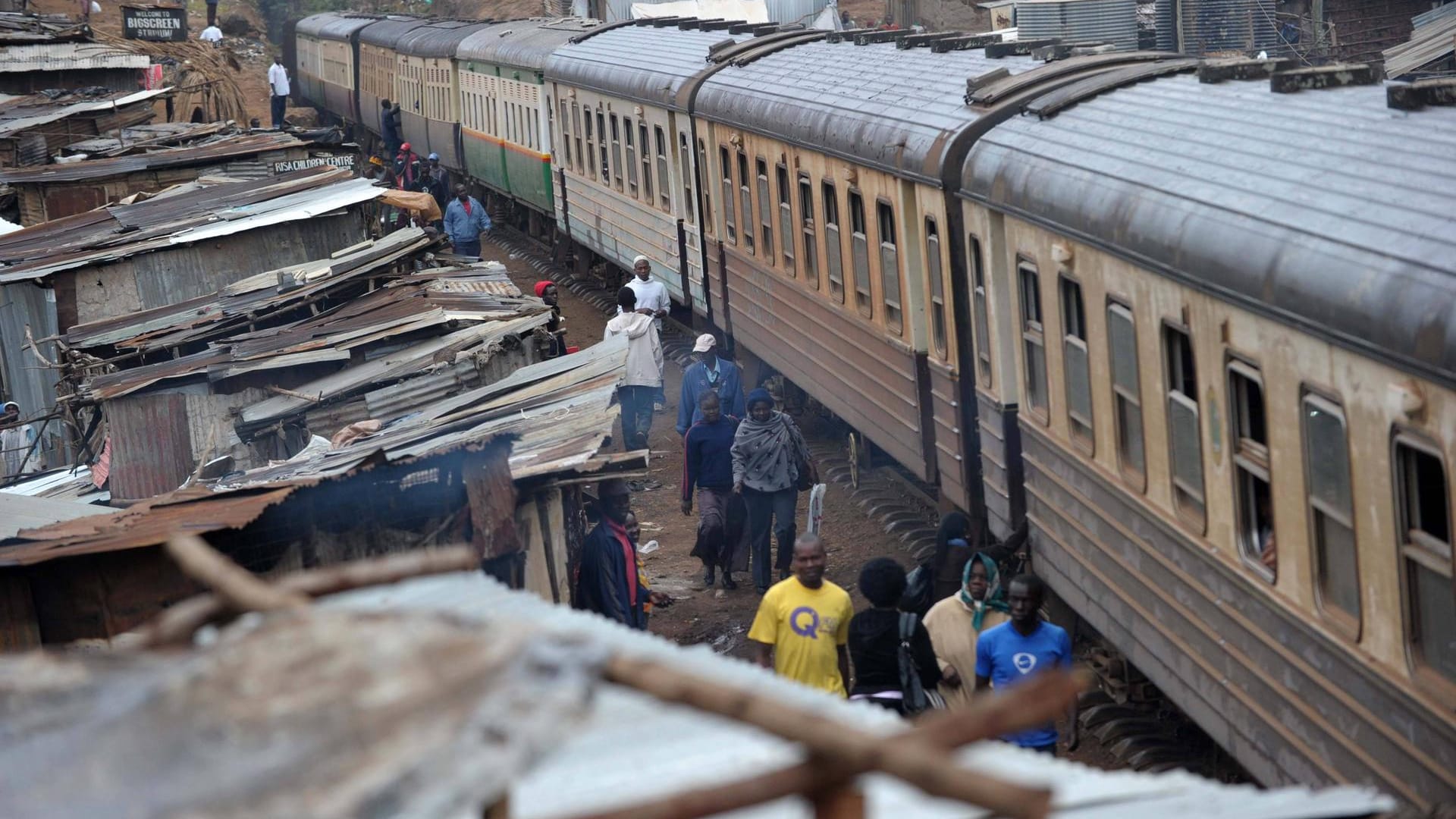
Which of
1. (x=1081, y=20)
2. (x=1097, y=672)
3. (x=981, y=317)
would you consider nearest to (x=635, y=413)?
(x=981, y=317)

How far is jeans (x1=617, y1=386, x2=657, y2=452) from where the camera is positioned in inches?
489

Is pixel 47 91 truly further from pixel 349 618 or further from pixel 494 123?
pixel 349 618

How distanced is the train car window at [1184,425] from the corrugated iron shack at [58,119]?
18219 millimetres

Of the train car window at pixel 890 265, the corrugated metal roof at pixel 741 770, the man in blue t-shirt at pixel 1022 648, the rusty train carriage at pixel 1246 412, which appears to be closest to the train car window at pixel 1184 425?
the rusty train carriage at pixel 1246 412

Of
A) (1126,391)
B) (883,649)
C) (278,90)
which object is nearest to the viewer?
(883,649)

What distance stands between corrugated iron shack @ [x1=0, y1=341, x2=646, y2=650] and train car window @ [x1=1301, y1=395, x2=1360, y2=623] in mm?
2835

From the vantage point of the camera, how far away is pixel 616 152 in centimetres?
2062

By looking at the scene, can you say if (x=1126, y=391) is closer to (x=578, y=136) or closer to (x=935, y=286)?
(x=935, y=286)

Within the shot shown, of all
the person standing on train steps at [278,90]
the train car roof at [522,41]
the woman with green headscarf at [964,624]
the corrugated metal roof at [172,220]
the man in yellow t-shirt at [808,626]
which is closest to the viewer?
the man in yellow t-shirt at [808,626]

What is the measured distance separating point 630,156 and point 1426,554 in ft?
51.0

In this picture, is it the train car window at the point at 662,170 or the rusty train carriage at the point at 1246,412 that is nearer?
the rusty train carriage at the point at 1246,412

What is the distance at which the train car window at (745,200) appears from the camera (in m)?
15.1

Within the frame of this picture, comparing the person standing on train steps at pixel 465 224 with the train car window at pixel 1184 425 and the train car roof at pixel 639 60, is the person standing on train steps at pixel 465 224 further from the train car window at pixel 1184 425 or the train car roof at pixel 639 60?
the train car window at pixel 1184 425

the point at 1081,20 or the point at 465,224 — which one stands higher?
the point at 1081,20
